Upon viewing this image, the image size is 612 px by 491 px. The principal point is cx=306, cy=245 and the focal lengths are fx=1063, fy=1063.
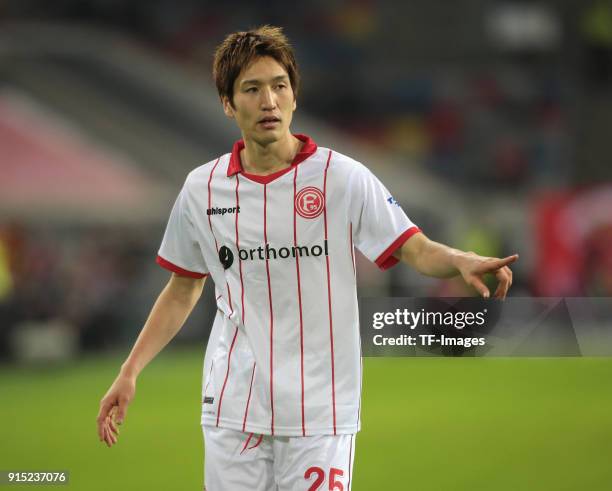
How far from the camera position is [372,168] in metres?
20.7

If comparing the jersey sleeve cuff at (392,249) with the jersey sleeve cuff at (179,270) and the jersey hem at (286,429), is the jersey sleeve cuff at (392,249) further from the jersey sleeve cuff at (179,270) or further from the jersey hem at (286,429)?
the jersey sleeve cuff at (179,270)

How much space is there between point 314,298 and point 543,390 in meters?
7.79

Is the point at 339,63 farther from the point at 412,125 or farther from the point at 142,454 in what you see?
the point at 142,454

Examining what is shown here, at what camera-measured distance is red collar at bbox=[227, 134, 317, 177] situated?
3150mm

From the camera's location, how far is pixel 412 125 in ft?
78.4

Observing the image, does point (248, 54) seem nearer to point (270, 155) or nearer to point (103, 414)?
point (270, 155)

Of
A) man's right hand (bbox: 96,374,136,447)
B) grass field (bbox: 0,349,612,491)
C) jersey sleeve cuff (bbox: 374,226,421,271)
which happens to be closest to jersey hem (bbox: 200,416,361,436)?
man's right hand (bbox: 96,374,136,447)

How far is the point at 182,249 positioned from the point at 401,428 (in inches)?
217

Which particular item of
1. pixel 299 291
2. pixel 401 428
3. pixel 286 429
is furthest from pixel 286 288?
pixel 401 428

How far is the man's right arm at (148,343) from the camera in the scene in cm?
323

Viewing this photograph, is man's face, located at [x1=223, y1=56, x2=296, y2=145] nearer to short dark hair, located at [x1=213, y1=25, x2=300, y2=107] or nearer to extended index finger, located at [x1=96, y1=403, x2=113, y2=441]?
short dark hair, located at [x1=213, y1=25, x2=300, y2=107]

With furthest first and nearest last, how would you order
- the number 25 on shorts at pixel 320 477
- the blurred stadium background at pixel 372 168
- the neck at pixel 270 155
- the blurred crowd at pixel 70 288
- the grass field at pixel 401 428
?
1. the blurred crowd at pixel 70 288
2. the blurred stadium background at pixel 372 168
3. the grass field at pixel 401 428
4. the neck at pixel 270 155
5. the number 25 on shorts at pixel 320 477

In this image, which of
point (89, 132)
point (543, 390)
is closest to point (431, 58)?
point (89, 132)

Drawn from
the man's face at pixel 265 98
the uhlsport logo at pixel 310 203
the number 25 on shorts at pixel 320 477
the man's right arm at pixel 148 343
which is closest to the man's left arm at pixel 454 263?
the uhlsport logo at pixel 310 203
